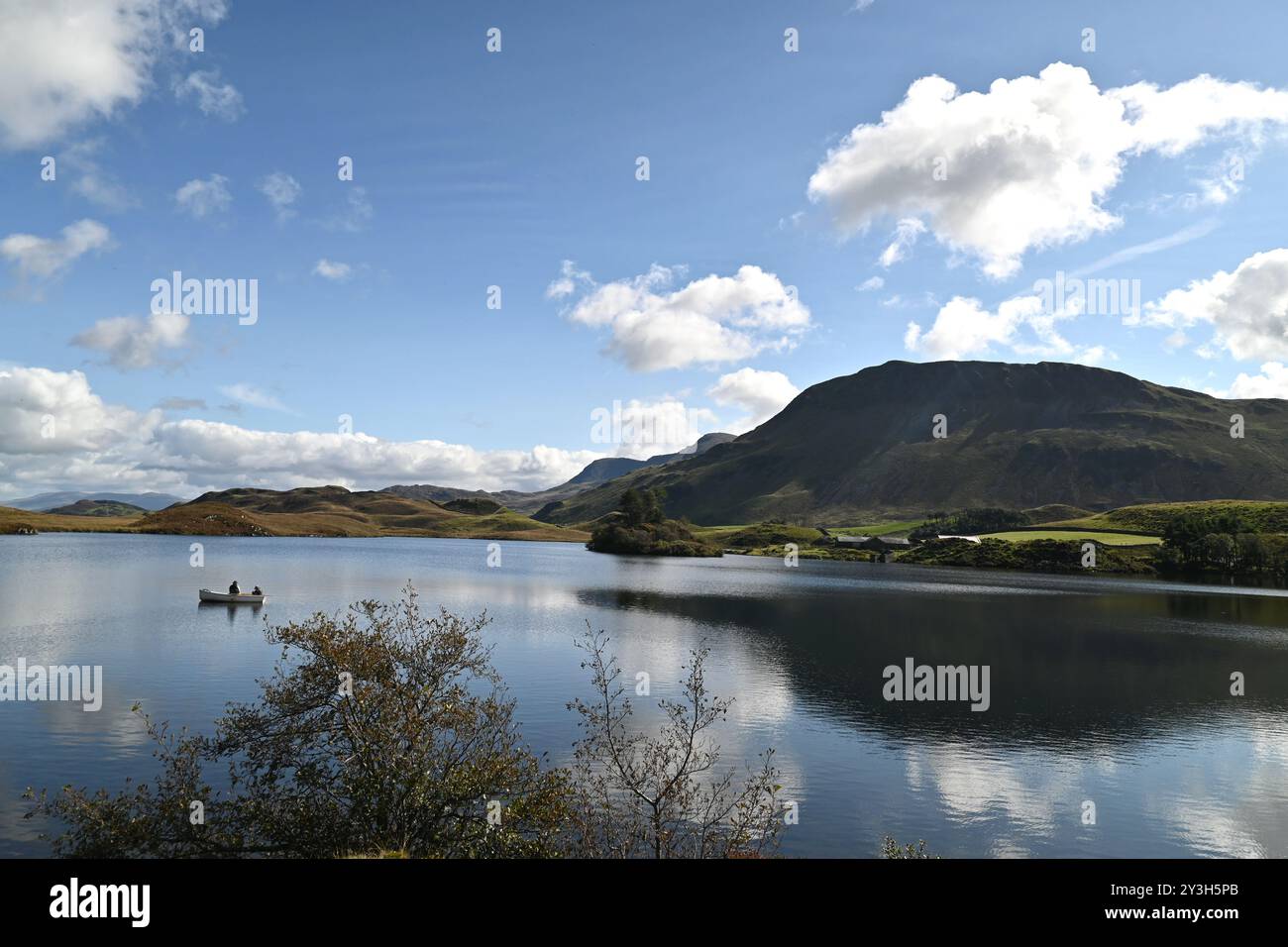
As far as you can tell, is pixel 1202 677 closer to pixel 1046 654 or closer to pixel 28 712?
pixel 1046 654

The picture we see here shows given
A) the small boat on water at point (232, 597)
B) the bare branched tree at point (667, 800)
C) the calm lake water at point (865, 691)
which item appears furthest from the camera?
the small boat on water at point (232, 597)

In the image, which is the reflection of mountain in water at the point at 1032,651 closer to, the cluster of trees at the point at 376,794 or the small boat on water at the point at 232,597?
the cluster of trees at the point at 376,794

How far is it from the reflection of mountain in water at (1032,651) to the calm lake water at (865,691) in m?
0.44

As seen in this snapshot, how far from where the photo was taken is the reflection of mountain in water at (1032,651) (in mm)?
53781

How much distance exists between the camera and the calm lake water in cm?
3500

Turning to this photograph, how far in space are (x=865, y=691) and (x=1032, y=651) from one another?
31128 millimetres

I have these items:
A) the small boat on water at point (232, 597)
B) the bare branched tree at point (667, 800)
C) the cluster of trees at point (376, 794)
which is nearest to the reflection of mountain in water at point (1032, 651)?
the bare branched tree at point (667, 800)

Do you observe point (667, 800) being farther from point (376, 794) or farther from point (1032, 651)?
point (1032, 651)

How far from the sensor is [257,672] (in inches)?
2183

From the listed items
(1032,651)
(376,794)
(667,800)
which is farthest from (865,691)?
(376,794)

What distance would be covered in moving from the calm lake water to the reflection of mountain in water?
0.44 metres
